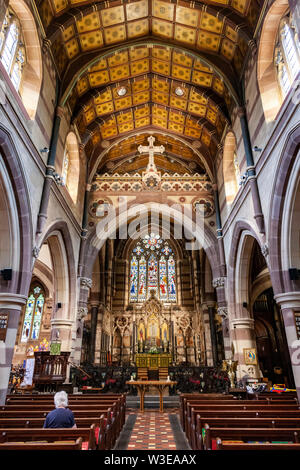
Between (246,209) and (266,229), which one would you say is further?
(246,209)

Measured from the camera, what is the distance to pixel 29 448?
280 centimetres

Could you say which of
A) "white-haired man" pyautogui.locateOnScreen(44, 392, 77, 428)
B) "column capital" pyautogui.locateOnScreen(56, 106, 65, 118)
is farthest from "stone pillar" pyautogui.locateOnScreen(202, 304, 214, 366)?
"white-haired man" pyautogui.locateOnScreen(44, 392, 77, 428)

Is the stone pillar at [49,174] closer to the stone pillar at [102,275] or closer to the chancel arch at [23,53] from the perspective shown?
the chancel arch at [23,53]

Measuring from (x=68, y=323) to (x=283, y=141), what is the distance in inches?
425

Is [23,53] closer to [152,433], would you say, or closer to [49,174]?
[49,174]

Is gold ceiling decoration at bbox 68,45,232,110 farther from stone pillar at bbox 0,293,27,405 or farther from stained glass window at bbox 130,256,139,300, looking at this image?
stained glass window at bbox 130,256,139,300

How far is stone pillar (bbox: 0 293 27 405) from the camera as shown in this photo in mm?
7773

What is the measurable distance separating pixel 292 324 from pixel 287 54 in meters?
7.97

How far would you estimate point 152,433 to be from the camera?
23.5 feet

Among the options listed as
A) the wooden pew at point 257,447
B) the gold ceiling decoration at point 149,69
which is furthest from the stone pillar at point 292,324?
the gold ceiling decoration at point 149,69

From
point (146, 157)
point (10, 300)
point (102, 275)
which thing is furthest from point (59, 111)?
point (102, 275)

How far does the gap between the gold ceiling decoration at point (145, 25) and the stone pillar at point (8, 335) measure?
890 cm
